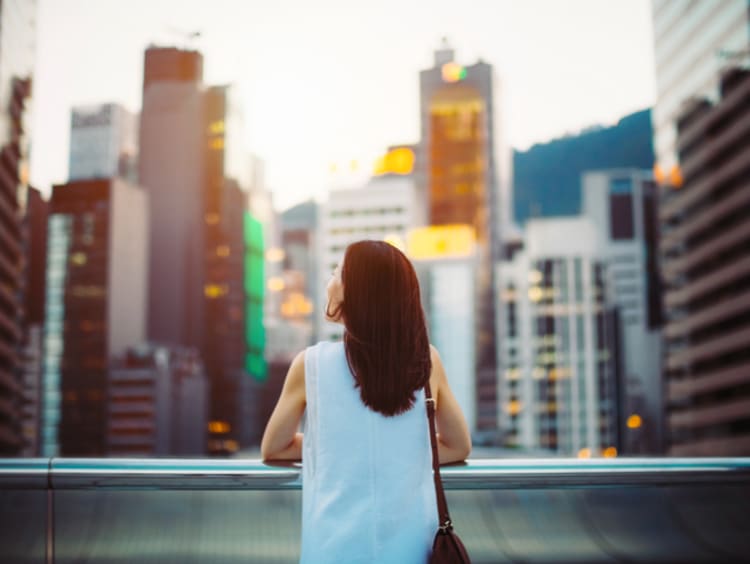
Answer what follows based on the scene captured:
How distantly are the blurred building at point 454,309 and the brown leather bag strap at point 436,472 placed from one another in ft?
433

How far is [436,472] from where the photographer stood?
265 centimetres

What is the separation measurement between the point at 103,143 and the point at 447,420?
581 ft

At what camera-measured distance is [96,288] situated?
150750mm

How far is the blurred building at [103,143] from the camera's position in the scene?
16350 cm

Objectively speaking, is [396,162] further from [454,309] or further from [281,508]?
[281,508]

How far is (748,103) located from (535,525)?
2996 inches

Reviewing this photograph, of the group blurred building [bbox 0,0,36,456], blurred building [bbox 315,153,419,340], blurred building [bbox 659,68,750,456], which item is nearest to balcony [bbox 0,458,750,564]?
blurred building [bbox 659,68,750,456]

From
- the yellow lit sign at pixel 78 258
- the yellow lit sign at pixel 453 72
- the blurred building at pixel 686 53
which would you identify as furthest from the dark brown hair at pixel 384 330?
the yellow lit sign at pixel 453 72

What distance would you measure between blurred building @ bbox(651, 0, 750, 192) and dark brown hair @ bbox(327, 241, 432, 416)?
261 feet

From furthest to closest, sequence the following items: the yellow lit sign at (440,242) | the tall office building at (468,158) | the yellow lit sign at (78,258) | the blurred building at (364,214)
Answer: the tall office building at (468,158), the yellow lit sign at (78,258), the blurred building at (364,214), the yellow lit sign at (440,242)

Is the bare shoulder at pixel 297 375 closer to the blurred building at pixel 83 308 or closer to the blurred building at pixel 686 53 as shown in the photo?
the blurred building at pixel 686 53

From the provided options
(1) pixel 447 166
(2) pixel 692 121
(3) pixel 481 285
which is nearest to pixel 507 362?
(3) pixel 481 285

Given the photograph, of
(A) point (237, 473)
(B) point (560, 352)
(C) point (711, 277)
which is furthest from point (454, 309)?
(A) point (237, 473)

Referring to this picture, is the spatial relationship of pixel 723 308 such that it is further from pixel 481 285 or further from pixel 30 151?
pixel 481 285
